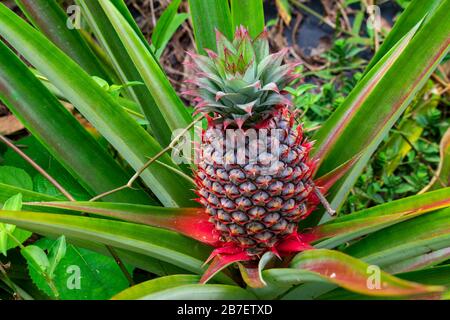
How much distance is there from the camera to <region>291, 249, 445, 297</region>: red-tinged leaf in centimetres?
73

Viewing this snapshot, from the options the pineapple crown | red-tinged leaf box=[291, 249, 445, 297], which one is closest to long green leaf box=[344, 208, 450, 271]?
red-tinged leaf box=[291, 249, 445, 297]

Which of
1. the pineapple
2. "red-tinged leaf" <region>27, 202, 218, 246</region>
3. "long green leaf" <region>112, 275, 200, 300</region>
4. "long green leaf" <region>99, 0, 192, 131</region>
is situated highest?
"long green leaf" <region>99, 0, 192, 131</region>

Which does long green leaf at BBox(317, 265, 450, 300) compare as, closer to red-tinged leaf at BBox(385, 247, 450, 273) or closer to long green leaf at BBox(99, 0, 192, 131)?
red-tinged leaf at BBox(385, 247, 450, 273)

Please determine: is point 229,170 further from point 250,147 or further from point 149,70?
point 149,70

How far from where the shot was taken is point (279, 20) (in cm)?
241

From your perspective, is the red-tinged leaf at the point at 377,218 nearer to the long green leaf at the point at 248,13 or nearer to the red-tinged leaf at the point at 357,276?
the red-tinged leaf at the point at 357,276

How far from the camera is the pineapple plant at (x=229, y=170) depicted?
3.21 ft

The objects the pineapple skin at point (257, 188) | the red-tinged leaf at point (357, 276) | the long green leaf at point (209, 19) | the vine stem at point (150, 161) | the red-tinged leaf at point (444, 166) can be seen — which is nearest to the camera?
the red-tinged leaf at point (357, 276)

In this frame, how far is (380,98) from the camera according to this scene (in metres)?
1.14

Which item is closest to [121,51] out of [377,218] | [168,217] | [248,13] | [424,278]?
[248,13]

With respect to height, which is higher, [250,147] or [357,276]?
[250,147]

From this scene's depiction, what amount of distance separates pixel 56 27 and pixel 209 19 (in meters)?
0.41

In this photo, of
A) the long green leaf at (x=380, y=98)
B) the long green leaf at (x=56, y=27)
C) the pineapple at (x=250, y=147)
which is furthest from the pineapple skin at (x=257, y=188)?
the long green leaf at (x=56, y=27)

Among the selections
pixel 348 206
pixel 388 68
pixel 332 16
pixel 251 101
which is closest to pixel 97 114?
pixel 251 101
